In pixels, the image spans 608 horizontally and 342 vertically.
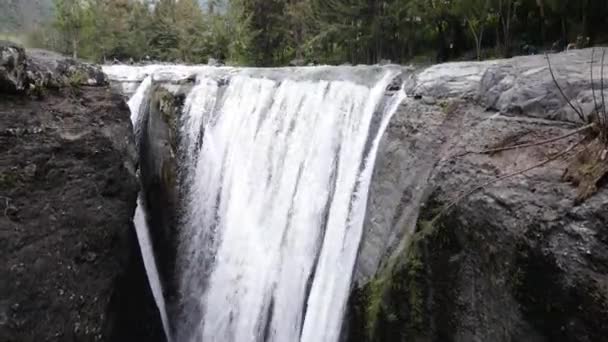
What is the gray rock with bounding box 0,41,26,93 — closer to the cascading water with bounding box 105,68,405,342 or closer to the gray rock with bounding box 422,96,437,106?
the cascading water with bounding box 105,68,405,342

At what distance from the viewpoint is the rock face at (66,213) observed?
5270 millimetres

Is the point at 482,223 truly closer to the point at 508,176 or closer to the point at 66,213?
the point at 508,176

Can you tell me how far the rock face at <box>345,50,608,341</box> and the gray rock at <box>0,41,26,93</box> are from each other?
15.8ft

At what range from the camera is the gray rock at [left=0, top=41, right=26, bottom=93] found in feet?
17.9

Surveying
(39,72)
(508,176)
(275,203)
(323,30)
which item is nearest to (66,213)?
(39,72)

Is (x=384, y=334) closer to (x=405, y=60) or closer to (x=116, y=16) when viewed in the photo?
(x=405, y=60)

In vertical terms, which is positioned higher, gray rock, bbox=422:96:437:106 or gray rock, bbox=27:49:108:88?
gray rock, bbox=27:49:108:88

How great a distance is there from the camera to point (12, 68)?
5.56 metres

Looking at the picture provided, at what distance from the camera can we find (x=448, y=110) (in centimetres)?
540

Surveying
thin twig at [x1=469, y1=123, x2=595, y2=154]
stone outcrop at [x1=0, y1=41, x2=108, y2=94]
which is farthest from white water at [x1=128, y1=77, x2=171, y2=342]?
thin twig at [x1=469, y1=123, x2=595, y2=154]

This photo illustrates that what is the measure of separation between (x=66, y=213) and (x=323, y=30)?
17978mm

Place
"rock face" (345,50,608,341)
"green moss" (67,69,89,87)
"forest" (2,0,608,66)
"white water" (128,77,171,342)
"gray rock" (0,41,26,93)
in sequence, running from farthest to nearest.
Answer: "forest" (2,0,608,66) → "white water" (128,77,171,342) → "green moss" (67,69,89,87) → "gray rock" (0,41,26,93) → "rock face" (345,50,608,341)

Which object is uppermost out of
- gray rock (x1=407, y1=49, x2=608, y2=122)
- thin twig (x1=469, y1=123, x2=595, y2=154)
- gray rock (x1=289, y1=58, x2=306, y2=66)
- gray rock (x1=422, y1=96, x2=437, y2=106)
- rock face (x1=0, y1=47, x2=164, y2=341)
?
gray rock (x1=289, y1=58, x2=306, y2=66)

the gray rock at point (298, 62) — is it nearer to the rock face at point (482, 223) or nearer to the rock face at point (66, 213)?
the rock face at point (66, 213)
